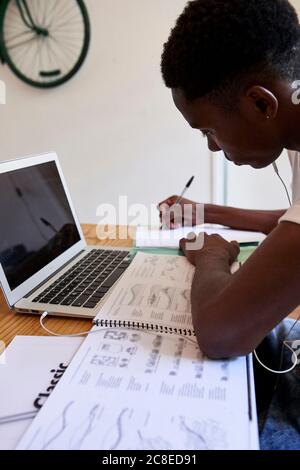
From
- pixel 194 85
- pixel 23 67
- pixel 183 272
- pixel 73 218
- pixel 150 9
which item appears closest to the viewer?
pixel 194 85

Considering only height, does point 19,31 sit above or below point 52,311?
above

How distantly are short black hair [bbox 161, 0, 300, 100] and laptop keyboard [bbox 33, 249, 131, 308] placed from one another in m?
0.41

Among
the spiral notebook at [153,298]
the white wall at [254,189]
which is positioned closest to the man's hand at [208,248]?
the spiral notebook at [153,298]

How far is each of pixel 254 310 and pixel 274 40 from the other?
0.36 m

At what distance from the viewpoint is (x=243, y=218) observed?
118cm

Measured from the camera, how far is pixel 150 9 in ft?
6.87

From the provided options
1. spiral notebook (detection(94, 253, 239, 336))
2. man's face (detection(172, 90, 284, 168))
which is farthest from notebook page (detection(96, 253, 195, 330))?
man's face (detection(172, 90, 284, 168))

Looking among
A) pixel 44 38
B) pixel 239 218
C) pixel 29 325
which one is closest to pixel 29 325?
pixel 29 325

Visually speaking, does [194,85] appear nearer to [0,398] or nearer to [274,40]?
[274,40]

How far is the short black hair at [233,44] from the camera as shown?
0.54 m

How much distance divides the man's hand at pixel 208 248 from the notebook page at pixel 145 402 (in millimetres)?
248

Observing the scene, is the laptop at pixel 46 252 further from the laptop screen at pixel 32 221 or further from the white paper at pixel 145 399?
the white paper at pixel 145 399

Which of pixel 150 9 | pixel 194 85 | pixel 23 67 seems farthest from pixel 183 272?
pixel 23 67

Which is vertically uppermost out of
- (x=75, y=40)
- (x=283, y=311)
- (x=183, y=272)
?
(x=75, y=40)
